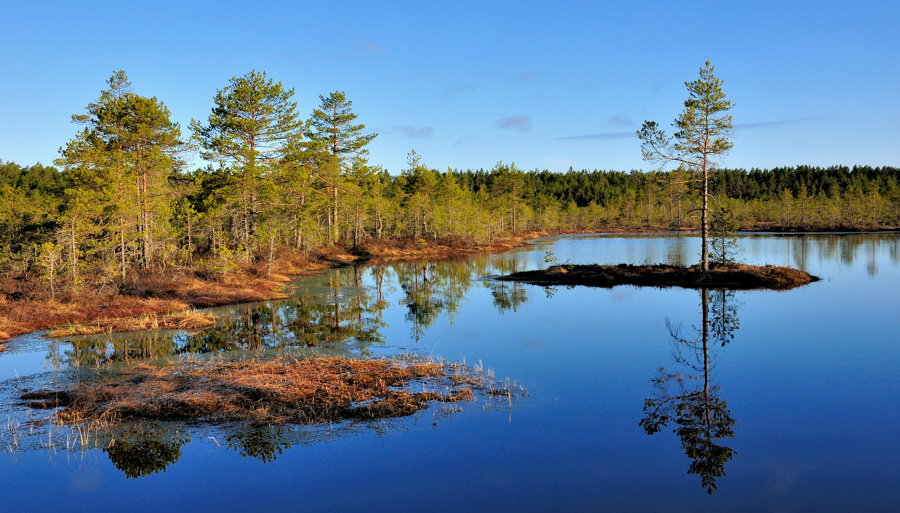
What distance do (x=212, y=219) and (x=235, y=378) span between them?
108 feet

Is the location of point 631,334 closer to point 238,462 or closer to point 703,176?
point 238,462

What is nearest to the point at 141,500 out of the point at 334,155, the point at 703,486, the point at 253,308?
the point at 703,486

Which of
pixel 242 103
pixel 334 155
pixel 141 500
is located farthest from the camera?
pixel 334 155

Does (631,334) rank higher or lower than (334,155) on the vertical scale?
lower

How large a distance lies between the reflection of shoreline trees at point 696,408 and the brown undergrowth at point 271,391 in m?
3.29

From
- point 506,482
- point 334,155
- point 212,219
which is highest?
point 334,155

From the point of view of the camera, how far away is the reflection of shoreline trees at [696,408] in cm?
961

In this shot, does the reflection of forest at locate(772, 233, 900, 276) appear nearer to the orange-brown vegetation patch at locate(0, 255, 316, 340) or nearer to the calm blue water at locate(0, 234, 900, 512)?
the calm blue water at locate(0, 234, 900, 512)

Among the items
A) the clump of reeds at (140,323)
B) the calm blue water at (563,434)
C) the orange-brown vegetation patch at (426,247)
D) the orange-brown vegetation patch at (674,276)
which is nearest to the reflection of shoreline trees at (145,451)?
the calm blue water at (563,434)

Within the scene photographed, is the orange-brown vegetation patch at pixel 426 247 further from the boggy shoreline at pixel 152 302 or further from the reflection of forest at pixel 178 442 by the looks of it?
the reflection of forest at pixel 178 442

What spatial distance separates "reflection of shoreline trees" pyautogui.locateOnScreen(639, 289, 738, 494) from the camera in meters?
9.61

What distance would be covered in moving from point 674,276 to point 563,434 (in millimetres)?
26708

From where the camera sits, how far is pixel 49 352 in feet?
58.2

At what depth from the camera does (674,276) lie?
3472 centimetres
